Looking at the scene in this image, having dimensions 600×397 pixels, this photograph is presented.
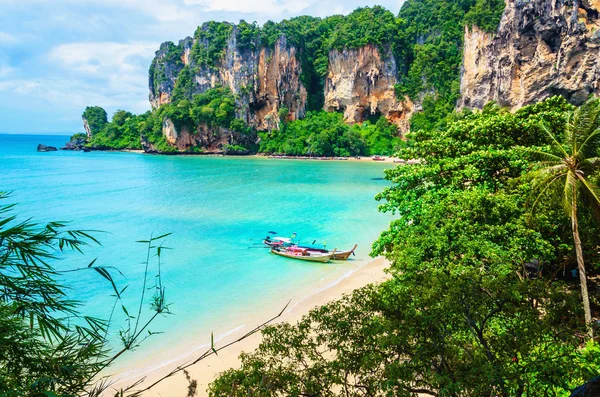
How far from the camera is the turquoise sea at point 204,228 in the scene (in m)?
12.7

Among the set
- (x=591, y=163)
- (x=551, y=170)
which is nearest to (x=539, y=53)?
(x=591, y=163)

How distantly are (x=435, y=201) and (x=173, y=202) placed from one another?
25.0 meters

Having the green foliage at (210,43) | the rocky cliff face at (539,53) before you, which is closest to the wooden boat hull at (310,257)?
the rocky cliff face at (539,53)

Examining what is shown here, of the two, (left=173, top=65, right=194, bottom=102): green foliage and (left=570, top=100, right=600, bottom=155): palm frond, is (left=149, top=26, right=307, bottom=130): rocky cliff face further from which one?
(left=570, top=100, right=600, bottom=155): palm frond

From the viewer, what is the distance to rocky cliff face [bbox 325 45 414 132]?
234 feet

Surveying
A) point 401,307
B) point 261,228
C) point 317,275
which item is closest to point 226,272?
point 317,275

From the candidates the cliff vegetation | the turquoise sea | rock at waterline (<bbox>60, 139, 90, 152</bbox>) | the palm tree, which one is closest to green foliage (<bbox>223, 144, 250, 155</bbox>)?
the cliff vegetation

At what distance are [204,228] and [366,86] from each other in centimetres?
5998

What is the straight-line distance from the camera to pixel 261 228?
23000 mm

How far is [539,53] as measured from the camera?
3966 cm

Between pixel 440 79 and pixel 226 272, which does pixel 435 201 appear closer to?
pixel 226 272

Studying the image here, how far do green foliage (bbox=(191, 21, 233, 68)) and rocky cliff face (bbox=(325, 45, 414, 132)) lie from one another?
954 inches

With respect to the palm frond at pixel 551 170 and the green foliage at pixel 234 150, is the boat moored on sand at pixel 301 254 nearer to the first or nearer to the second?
the palm frond at pixel 551 170

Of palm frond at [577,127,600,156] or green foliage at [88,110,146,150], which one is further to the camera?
green foliage at [88,110,146,150]
